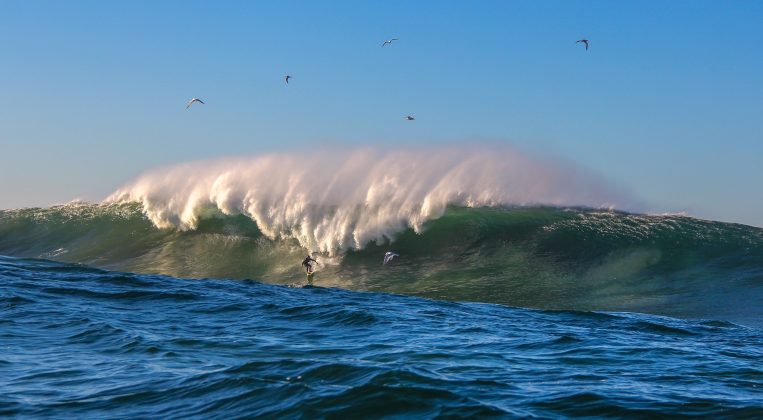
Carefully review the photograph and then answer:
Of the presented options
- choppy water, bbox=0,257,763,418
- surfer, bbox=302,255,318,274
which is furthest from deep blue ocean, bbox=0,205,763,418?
surfer, bbox=302,255,318,274

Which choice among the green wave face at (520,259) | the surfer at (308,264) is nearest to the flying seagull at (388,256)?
the green wave face at (520,259)

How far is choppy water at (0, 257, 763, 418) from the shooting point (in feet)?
26.3

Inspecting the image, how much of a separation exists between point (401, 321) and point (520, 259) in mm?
7169

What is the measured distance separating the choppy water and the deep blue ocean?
4 centimetres

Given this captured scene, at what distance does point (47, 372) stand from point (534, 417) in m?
5.75

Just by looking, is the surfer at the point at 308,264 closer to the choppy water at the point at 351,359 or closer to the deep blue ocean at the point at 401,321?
the deep blue ocean at the point at 401,321

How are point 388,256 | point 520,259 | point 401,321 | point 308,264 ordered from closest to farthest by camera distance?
point 401,321
point 388,256
point 308,264
point 520,259

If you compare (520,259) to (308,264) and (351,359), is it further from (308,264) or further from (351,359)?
(351,359)

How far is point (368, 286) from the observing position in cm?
1908

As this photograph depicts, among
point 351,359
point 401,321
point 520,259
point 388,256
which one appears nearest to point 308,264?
point 388,256

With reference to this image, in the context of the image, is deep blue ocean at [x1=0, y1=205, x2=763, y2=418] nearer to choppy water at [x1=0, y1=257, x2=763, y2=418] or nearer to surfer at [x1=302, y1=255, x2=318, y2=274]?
choppy water at [x1=0, y1=257, x2=763, y2=418]

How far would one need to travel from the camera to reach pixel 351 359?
33.0 feet

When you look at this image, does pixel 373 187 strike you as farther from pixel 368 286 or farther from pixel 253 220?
pixel 368 286

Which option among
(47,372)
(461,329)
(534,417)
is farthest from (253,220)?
(534,417)
